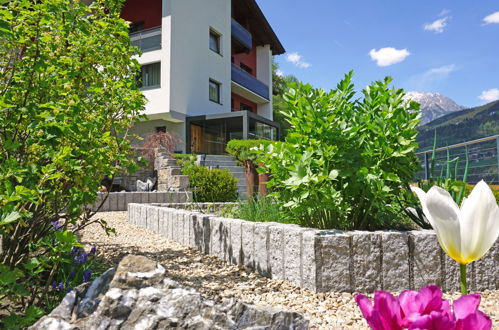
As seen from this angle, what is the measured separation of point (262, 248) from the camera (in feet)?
11.0

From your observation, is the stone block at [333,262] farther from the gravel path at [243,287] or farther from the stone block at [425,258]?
the stone block at [425,258]

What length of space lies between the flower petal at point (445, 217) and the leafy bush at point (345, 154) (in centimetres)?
202

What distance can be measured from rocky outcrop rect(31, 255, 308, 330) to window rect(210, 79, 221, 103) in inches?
692

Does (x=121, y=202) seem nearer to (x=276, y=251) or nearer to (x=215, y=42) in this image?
(x=276, y=251)

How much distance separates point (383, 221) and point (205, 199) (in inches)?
246

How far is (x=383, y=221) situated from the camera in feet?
11.8

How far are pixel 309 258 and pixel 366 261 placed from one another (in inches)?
17.6

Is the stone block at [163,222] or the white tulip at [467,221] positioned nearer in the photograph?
the white tulip at [467,221]

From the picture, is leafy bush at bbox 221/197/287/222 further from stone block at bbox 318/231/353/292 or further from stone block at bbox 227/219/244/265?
stone block at bbox 318/231/353/292

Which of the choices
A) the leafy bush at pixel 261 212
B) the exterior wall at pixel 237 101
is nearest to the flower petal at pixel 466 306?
the leafy bush at pixel 261 212

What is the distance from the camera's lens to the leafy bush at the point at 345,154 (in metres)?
2.95

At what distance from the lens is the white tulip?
750 millimetres

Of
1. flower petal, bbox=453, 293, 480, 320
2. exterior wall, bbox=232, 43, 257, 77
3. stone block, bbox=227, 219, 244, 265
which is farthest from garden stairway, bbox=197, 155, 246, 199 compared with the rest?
flower petal, bbox=453, 293, 480, 320

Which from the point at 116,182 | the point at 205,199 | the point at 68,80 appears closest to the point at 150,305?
the point at 68,80
